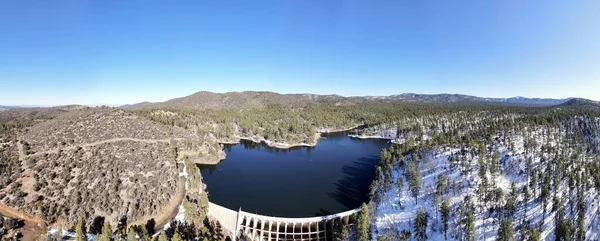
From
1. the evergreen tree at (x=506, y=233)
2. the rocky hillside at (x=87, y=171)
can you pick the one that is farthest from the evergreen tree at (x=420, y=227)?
the rocky hillside at (x=87, y=171)

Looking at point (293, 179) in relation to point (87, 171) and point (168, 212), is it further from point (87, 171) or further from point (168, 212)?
point (87, 171)

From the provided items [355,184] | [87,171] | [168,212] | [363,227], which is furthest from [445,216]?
[87,171]

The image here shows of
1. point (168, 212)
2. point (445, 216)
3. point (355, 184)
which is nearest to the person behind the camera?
point (445, 216)

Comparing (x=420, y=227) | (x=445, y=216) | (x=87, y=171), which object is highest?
(x=87, y=171)

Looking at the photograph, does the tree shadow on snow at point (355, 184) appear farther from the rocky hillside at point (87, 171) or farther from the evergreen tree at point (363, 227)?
the rocky hillside at point (87, 171)

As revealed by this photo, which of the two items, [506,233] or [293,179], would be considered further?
[293,179]

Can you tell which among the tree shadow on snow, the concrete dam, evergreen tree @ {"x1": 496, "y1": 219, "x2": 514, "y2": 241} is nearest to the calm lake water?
the tree shadow on snow

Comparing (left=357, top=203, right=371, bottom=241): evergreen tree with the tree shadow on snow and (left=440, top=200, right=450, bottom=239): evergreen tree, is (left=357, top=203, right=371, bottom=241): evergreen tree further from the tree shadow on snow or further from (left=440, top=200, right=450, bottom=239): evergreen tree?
the tree shadow on snow
